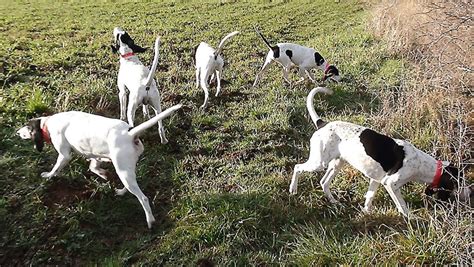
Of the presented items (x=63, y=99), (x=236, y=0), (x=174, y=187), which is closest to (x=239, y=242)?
(x=174, y=187)

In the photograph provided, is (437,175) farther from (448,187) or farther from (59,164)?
(59,164)

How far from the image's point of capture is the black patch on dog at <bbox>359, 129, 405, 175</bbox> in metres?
4.20

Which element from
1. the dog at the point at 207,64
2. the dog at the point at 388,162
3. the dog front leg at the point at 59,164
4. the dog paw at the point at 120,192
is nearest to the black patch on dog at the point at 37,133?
the dog front leg at the point at 59,164

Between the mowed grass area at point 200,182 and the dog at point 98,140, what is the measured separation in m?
0.32

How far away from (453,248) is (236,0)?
1400 cm

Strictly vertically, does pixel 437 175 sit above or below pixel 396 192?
above

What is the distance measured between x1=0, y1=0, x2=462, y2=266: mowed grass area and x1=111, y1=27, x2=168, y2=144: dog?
0.41 meters

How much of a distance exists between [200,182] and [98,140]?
1.21 meters

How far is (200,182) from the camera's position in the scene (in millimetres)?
4855

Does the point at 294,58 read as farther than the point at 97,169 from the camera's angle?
Yes

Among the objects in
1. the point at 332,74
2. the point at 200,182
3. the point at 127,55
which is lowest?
the point at 332,74

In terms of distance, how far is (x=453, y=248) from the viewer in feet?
10.4

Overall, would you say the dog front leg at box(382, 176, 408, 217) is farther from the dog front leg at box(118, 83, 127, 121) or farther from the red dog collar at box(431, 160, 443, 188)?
the dog front leg at box(118, 83, 127, 121)

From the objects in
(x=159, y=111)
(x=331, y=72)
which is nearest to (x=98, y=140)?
(x=159, y=111)
